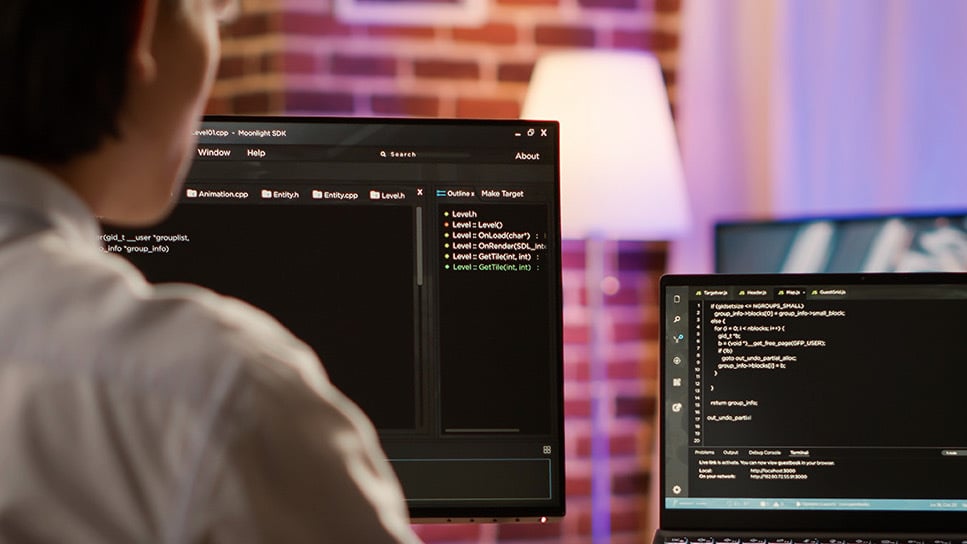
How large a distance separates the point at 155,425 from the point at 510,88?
2.07 meters

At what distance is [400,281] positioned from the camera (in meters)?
1.31

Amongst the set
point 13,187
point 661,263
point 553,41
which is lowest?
point 661,263

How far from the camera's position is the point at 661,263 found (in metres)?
2.64

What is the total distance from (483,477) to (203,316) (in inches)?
30.8

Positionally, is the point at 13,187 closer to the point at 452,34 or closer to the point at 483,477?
the point at 483,477

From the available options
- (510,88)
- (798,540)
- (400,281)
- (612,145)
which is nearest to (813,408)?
(798,540)

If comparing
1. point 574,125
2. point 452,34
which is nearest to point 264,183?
point 574,125

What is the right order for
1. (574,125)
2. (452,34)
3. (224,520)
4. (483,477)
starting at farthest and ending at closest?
(452,34), (574,125), (483,477), (224,520)

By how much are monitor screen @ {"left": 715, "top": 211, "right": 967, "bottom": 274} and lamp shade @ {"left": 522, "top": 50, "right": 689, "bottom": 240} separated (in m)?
0.13

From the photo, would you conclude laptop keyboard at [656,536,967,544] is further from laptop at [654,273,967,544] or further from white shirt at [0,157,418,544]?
white shirt at [0,157,418,544]

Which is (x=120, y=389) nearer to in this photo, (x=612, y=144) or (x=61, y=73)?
(x=61, y=73)

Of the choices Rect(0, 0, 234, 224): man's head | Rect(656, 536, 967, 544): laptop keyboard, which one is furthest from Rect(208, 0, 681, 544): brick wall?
Rect(0, 0, 234, 224): man's head

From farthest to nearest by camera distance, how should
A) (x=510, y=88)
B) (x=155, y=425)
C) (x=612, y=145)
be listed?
(x=510, y=88), (x=612, y=145), (x=155, y=425)

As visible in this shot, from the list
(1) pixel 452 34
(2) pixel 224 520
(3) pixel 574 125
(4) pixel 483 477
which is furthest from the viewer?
(1) pixel 452 34
